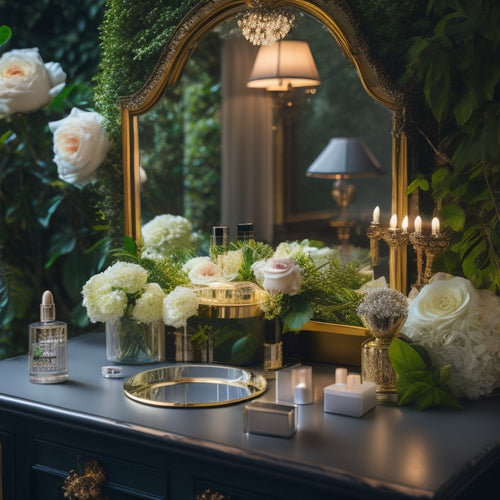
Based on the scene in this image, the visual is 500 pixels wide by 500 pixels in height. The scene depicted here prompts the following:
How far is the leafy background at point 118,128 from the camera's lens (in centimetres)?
162

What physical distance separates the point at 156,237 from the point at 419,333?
84 centimetres

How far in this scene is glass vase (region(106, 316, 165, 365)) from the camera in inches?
73.8

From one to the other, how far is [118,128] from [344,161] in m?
0.70

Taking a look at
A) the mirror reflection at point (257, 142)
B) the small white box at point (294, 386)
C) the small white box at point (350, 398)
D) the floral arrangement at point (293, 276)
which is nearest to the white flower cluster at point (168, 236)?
the mirror reflection at point (257, 142)

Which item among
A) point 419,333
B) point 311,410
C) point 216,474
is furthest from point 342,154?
point 216,474

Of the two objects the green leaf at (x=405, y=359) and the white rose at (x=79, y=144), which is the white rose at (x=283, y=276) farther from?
the white rose at (x=79, y=144)

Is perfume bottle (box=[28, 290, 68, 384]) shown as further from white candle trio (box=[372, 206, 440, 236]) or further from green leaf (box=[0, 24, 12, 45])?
green leaf (box=[0, 24, 12, 45])

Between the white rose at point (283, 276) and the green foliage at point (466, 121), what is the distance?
33cm

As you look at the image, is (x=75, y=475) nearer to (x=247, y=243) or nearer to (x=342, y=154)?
(x=247, y=243)

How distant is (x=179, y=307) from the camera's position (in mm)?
1801

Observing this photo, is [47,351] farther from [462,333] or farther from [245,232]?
[462,333]

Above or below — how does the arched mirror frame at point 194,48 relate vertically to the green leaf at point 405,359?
above

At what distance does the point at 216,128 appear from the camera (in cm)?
211

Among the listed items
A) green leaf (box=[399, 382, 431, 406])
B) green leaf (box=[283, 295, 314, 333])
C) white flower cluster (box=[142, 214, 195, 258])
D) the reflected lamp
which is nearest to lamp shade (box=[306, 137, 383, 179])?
the reflected lamp
